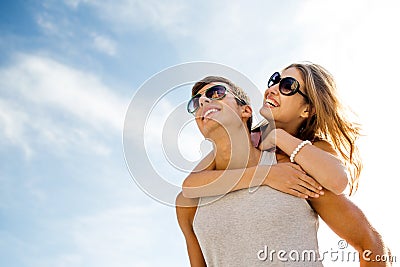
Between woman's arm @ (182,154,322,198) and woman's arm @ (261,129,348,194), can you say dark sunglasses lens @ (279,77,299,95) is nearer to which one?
woman's arm @ (261,129,348,194)

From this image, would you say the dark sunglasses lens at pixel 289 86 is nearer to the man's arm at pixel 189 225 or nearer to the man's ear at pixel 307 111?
the man's ear at pixel 307 111

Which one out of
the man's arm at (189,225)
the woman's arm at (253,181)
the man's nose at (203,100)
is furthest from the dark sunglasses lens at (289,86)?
the man's arm at (189,225)

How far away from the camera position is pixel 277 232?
3723mm

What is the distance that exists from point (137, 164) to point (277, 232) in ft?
4.33

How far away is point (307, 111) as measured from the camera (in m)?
4.59

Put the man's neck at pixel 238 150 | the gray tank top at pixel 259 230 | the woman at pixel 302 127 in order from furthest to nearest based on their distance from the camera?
the man's neck at pixel 238 150
the woman at pixel 302 127
the gray tank top at pixel 259 230

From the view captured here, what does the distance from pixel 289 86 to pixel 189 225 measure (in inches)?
61.0

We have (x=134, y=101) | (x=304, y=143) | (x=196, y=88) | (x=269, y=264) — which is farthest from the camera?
(x=196, y=88)

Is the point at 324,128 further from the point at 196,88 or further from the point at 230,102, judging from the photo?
the point at 196,88

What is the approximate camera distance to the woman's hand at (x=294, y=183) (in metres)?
3.80

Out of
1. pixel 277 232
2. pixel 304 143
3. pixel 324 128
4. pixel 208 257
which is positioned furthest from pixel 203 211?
pixel 324 128

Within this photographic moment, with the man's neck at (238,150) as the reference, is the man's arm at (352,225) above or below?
below

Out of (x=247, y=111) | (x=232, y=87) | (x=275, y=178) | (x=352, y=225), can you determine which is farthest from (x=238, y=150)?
(x=352, y=225)

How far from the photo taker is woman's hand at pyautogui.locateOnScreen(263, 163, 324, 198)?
3.80 metres
